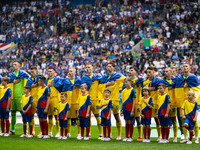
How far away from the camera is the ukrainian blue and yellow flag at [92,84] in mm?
11242

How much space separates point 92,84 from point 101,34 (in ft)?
74.7

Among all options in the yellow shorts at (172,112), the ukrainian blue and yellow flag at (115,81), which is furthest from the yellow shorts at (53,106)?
the yellow shorts at (172,112)

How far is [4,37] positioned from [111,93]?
29.2 m

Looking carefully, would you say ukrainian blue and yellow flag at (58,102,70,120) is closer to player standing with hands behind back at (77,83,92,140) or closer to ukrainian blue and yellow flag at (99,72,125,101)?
player standing with hands behind back at (77,83,92,140)

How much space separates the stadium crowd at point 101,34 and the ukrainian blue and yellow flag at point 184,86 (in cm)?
1429


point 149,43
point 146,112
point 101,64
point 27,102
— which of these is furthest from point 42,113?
point 149,43

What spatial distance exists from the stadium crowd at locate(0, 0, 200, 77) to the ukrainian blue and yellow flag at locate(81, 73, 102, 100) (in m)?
14.2

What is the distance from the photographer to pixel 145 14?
112 feet

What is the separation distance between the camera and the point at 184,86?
1039 centimetres

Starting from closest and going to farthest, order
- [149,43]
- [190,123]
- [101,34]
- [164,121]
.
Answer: [190,123], [164,121], [149,43], [101,34]

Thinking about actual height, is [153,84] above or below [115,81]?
below

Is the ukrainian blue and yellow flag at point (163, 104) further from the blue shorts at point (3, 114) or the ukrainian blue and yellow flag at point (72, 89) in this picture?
the blue shorts at point (3, 114)

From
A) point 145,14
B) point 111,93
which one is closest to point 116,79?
point 111,93

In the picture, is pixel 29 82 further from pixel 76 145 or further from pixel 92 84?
pixel 76 145
